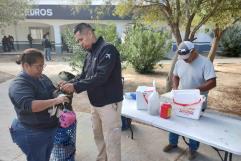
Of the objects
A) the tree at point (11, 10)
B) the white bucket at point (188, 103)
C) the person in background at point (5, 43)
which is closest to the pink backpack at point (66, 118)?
the white bucket at point (188, 103)

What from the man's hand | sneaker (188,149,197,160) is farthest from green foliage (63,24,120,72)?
the man's hand

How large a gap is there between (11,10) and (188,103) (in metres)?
13.4

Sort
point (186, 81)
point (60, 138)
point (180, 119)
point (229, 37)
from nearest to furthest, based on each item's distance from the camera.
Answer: point (60, 138) < point (180, 119) < point (186, 81) < point (229, 37)

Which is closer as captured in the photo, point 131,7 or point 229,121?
point 229,121

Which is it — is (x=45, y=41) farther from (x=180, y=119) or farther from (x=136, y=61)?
(x=180, y=119)

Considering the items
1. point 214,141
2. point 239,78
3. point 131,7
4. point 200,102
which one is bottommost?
point 239,78

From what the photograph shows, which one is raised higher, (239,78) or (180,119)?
(180,119)

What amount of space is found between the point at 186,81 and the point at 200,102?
586 millimetres

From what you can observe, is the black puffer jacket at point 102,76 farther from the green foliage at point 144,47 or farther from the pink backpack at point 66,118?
the green foliage at point 144,47

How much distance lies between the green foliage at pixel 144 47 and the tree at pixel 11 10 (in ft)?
20.3

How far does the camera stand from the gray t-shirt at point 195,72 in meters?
3.82

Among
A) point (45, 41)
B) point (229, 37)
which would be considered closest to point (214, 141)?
point (45, 41)

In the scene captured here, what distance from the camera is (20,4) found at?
15.8 meters

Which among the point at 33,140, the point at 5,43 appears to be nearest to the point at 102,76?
the point at 33,140
